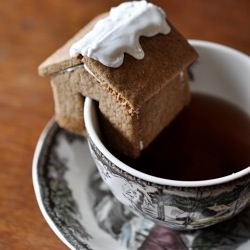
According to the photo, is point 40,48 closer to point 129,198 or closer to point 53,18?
point 53,18

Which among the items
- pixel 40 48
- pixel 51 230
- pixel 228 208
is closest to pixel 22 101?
pixel 40 48

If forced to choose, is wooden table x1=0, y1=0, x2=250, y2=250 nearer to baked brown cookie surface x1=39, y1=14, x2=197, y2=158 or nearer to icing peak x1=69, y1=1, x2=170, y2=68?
baked brown cookie surface x1=39, y1=14, x2=197, y2=158

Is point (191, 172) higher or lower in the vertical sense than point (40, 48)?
lower

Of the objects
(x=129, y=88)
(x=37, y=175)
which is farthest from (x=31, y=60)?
(x=129, y=88)

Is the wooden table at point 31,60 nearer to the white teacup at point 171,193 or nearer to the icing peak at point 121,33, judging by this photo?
the white teacup at point 171,193

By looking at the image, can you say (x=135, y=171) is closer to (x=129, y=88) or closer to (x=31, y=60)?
(x=129, y=88)

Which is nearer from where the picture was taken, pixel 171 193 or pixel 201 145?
pixel 171 193
